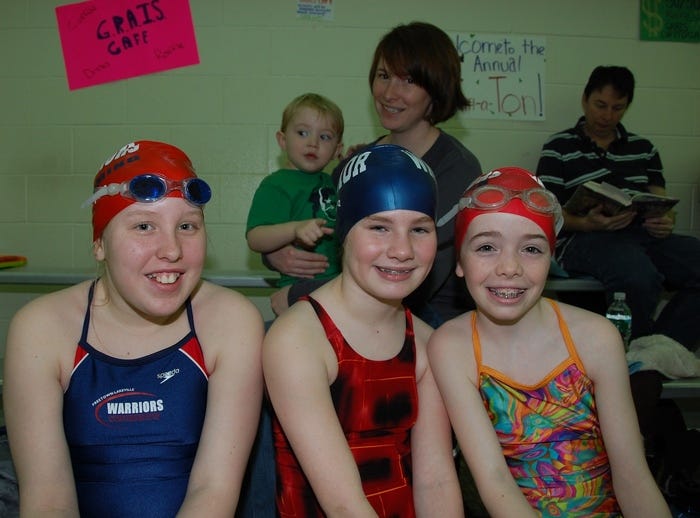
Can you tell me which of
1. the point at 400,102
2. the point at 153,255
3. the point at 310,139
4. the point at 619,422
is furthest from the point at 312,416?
the point at 310,139

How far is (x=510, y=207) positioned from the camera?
1.97 m

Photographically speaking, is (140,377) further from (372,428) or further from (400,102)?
(400,102)

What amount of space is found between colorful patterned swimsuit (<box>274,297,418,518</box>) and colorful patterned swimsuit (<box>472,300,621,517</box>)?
0.92 ft

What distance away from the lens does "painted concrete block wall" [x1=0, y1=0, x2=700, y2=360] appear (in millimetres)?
4148

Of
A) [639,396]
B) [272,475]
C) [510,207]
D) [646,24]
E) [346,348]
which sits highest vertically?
[646,24]

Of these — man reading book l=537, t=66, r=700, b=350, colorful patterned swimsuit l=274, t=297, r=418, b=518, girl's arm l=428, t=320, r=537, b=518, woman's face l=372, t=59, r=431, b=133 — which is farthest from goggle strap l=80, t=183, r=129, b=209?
man reading book l=537, t=66, r=700, b=350

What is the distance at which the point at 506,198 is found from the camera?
1979 mm

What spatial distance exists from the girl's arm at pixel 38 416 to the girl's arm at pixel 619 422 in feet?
5.07

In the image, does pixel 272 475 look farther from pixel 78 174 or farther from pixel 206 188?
pixel 78 174

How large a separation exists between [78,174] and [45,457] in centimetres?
300

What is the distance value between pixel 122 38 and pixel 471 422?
346 centimetres

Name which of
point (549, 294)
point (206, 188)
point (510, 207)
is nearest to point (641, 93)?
point (549, 294)

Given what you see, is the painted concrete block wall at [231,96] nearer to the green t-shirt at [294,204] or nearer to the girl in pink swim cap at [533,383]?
the green t-shirt at [294,204]

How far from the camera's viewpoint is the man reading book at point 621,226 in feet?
11.6
